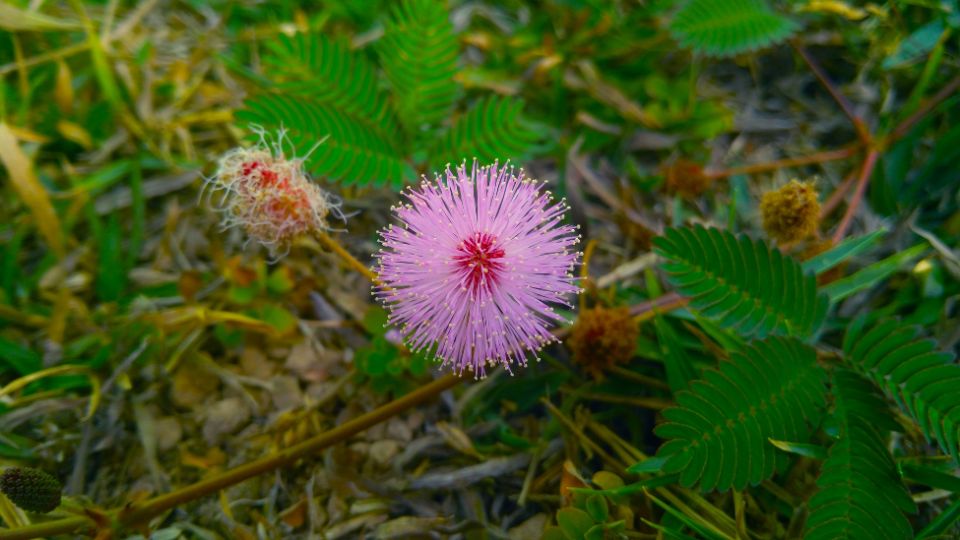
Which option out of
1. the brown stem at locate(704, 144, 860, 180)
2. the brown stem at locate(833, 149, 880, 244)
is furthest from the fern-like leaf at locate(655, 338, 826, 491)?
the brown stem at locate(704, 144, 860, 180)

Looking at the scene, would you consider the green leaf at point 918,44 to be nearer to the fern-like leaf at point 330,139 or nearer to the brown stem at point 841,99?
the brown stem at point 841,99

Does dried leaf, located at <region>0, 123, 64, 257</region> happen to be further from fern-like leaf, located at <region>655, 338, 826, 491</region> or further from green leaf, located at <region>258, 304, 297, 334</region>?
fern-like leaf, located at <region>655, 338, 826, 491</region>

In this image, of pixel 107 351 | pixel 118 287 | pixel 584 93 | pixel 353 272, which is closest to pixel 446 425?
pixel 353 272

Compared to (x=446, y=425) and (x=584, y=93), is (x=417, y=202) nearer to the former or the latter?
(x=446, y=425)

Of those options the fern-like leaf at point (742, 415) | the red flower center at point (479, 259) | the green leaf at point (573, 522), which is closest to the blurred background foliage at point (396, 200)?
the green leaf at point (573, 522)

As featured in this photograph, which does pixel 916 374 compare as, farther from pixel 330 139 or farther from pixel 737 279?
pixel 330 139

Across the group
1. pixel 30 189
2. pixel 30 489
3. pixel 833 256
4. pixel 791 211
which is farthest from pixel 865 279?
pixel 30 189
